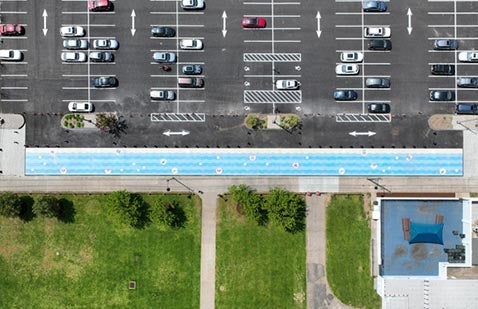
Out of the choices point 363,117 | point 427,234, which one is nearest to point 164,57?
point 363,117

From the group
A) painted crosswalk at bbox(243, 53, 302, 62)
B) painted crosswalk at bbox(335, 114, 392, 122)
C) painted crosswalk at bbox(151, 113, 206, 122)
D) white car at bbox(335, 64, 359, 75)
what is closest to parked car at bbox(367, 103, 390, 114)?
painted crosswalk at bbox(335, 114, 392, 122)

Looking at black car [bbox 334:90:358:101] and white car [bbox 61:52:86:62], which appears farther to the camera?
white car [bbox 61:52:86:62]

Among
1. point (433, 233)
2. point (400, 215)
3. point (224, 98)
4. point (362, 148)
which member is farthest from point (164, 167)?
point (433, 233)

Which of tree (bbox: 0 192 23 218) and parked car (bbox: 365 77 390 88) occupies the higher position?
parked car (bbox: 365 77 390 88)

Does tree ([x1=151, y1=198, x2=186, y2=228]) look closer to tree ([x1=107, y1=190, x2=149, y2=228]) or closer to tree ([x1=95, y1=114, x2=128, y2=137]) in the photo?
tree ([x1=107, y1=190, x2=149, y2=228])

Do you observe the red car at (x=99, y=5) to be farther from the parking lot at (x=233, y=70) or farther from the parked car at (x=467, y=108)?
the parked car at (x=467, y=108)

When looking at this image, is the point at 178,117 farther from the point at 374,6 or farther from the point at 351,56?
the point at 374,6

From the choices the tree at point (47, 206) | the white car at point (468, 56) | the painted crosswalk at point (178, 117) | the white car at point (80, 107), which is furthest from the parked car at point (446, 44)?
the tree at point (47, 206)
